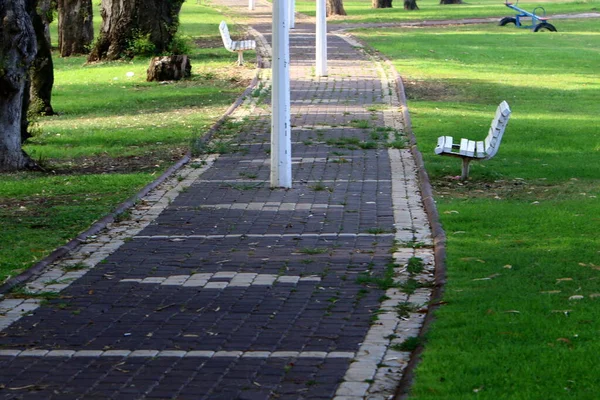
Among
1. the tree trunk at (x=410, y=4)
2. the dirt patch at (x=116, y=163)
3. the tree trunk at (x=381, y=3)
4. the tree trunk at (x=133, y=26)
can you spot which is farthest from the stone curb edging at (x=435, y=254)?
the tree trunk at (x=381, y=3)

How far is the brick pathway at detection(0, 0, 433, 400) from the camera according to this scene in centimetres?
611

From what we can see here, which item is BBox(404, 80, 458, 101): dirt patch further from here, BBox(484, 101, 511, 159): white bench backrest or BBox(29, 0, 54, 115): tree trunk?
BBox(484, 101, 511, 159): white bench backrest

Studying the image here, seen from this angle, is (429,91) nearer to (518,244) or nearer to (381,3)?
(518,244)

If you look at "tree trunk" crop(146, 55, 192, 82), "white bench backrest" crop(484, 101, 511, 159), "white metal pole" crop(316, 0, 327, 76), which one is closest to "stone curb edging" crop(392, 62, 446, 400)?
"white bench backrest" crop(484, 101, 511, 159)

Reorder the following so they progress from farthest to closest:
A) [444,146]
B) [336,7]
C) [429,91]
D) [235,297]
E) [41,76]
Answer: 1. [336,7]
2. [429,91]
3. [41,76]
4. [444,146]
5. [235,297]

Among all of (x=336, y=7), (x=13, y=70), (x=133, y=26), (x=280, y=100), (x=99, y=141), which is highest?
(x=13, y=70)

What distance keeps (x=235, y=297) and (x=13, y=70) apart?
6924 millimetres

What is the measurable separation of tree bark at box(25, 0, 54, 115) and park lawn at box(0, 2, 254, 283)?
32 centimetres

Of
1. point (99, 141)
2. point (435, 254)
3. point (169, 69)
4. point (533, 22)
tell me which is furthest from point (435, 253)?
point (533, 22)

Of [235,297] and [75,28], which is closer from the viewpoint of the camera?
[235,297]

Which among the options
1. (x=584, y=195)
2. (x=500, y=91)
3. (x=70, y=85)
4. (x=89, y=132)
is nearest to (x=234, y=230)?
(x=584, y=195)

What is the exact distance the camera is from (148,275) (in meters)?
8.51

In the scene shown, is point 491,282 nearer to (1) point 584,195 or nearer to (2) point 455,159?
(1) point 584,195

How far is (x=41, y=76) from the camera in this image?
771 inches
